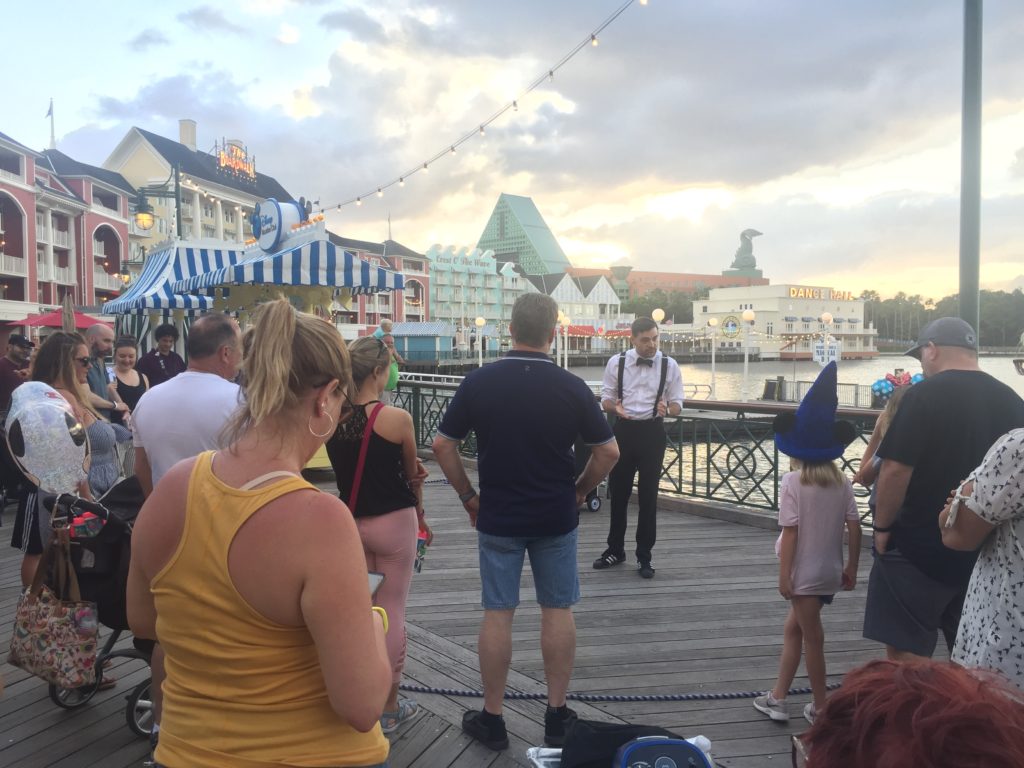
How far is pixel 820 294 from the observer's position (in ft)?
324

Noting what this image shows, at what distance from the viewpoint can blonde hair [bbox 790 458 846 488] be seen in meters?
3.09

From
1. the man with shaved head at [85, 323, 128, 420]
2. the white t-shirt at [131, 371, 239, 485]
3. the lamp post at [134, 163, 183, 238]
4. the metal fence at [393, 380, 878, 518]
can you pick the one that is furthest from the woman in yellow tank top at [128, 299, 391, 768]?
the lamp post at [134, 163, 183, 238]

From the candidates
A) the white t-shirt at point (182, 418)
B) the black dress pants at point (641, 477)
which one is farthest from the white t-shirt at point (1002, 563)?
the black dress pants at point (641, 477)

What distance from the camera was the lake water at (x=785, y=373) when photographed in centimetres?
4105

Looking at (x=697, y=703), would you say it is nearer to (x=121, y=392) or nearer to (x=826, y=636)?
(x=826, y=636)

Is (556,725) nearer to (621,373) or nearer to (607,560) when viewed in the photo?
(607,560)

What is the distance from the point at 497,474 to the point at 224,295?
29.7ft

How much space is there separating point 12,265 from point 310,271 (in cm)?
3974

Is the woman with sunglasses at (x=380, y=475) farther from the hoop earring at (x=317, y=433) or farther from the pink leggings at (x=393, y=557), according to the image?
the hoop earring at (x=317, y=433)

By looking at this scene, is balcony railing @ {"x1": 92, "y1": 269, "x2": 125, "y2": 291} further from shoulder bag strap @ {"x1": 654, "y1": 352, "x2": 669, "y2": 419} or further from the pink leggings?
the pink leggings

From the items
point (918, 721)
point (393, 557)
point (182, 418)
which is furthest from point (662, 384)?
point (918, 721)

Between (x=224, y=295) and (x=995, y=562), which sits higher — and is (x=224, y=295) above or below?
above

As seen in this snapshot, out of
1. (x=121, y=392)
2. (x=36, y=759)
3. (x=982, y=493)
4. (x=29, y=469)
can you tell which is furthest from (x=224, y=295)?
(x=982, y=493)

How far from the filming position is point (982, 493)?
1.98m
